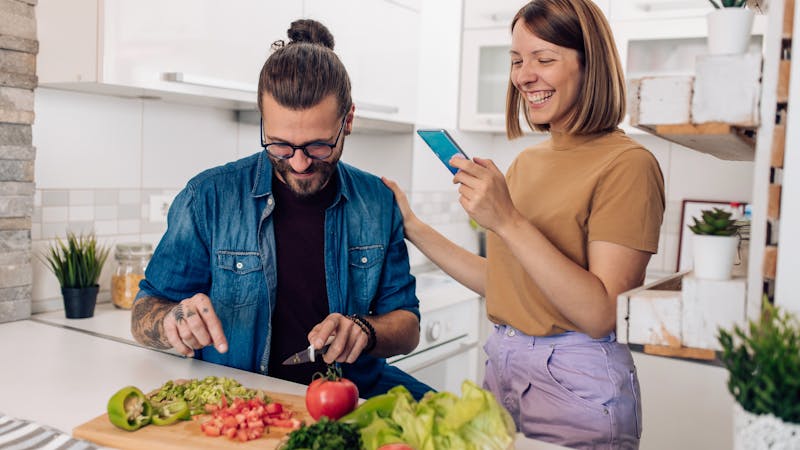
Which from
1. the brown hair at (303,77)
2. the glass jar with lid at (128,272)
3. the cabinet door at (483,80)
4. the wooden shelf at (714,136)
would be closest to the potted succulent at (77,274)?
the glass jar with lid at (128,272)

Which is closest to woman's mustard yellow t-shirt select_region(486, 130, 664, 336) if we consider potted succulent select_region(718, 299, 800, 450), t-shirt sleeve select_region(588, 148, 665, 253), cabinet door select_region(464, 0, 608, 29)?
t-shirt sleeve select_region(588, 148, 665, 253)

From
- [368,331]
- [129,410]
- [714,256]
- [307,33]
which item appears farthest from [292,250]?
[714,256]

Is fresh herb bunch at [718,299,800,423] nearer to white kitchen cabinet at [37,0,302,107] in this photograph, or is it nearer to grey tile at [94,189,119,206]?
white kitchen cabinet at [37,0,302,107]

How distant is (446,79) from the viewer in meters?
3.36

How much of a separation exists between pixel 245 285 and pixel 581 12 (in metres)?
0.91

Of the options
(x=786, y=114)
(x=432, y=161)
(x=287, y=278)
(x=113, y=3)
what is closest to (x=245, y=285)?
(x=287, y=278)

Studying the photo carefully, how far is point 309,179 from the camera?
1.64m

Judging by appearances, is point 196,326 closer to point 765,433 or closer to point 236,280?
point 236,280

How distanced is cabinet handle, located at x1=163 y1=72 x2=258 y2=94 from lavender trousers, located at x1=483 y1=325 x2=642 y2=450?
1.11 meters

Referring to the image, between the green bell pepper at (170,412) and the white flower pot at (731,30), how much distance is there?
967mm

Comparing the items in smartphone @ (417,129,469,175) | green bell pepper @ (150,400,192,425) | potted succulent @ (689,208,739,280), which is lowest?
green bell pepper @ (150,400,192,425)

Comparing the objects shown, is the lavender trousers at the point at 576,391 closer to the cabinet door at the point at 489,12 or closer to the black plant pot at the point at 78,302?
the black plant pot at the point at 78,302

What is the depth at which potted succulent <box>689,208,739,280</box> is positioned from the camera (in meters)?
0.95

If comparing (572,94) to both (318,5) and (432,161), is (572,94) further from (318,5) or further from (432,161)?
(432,161)
